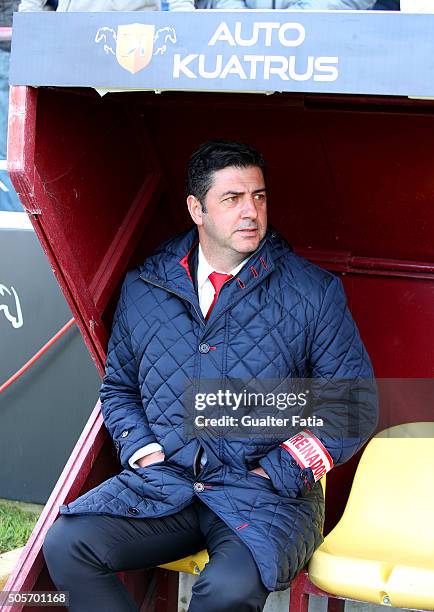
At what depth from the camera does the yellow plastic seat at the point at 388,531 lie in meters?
2.35

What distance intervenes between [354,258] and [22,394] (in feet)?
5.78

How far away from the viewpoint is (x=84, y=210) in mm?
2885

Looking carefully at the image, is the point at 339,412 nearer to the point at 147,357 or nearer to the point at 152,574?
the point at 147,357

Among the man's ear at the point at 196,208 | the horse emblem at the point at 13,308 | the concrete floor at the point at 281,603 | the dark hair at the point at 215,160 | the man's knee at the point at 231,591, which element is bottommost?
the man's knee at the point at 231,591

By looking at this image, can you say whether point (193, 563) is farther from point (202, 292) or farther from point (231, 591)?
point (202, 292)

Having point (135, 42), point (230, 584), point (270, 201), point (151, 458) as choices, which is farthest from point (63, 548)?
point (270, 201)

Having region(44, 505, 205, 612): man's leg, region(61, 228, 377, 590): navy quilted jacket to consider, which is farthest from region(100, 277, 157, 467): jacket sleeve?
region(44, 505, 205, 612): man's leg

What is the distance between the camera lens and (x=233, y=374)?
260 centimetres

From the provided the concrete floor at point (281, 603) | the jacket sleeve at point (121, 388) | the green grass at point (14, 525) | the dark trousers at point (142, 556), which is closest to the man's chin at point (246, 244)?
the jacket sleeve at point (121, 388)

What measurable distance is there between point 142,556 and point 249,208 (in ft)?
3.43

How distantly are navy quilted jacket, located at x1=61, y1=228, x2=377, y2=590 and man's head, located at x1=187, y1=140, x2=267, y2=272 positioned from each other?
8cm

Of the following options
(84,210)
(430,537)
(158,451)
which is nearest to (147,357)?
(158,451)

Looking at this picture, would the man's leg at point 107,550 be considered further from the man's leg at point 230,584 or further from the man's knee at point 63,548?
the man's leg at point 230,584

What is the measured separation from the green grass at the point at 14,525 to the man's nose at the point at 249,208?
205 centimetres
